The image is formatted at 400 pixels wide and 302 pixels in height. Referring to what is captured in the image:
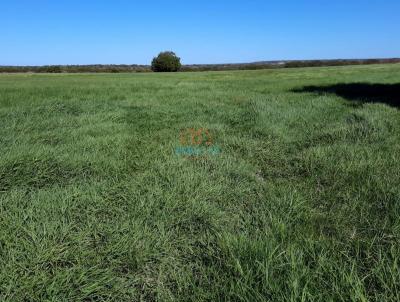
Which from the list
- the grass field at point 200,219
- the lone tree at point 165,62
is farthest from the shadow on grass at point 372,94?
the lone tree at point 165,62

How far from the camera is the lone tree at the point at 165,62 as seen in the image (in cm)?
8631

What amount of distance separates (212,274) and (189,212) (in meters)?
0.92

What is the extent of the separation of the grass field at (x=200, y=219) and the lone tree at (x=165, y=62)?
3248 inches

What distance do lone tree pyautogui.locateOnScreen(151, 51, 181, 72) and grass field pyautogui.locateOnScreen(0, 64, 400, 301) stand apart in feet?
271

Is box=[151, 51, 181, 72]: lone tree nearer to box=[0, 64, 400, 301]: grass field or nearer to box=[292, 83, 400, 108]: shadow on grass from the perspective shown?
box=[292, 83, 400, 108]: shadow on grass

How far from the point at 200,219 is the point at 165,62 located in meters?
85.7

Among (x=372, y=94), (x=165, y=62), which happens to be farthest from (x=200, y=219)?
(x=165, y=62)

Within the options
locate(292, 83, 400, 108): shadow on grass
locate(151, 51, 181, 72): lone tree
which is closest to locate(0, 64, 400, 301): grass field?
locate(292, 83, 400, 108): shadow on grass

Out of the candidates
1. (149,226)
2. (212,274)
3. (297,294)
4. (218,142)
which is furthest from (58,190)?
(218,142)

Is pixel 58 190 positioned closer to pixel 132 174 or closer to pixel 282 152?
pixel 132 174

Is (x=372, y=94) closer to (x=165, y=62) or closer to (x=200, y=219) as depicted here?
(x=200, y=219)

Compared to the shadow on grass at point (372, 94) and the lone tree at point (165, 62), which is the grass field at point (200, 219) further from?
the lone tree at point (165, 62)

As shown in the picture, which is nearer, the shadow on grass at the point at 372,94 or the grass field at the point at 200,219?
the grass field at the point at 200,219

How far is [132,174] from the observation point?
176 inches
